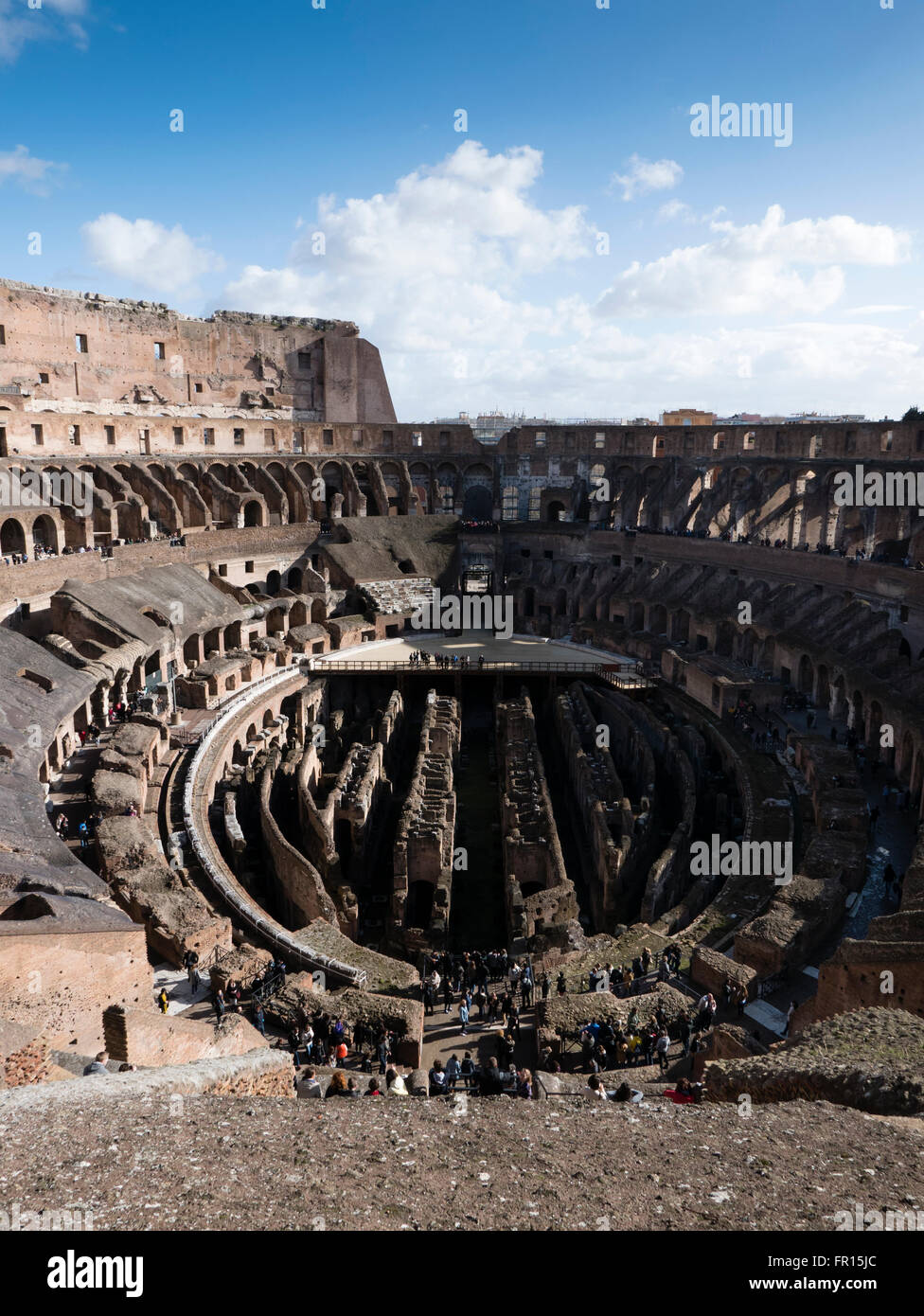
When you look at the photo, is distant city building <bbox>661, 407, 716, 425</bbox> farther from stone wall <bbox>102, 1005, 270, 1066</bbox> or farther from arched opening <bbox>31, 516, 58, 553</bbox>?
stone wall <bbox>102, 1005, 270, 1066</bbox>

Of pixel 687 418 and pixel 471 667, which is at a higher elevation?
pixel 687 418

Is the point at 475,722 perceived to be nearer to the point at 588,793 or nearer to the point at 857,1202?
the point at 588,793

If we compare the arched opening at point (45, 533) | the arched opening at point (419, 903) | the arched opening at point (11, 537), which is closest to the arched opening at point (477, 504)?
the arched opening at point (45, 533)

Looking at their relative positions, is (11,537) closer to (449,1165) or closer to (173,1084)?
(173,1084)

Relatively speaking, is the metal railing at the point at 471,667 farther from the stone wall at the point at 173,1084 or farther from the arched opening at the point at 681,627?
the stone wall at the point at 173,1084

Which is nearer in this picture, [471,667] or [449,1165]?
[449,1165]

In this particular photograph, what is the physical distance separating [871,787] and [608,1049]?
43.7 feet

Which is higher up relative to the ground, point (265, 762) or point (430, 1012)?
point (265, 762)

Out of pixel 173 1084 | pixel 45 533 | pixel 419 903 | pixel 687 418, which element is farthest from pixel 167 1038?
pixel 687 418

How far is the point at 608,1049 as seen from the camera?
13.9 metres

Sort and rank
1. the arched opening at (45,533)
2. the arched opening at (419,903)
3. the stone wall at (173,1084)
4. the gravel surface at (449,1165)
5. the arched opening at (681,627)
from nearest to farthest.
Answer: the gravel surface at (449,1165), the stone wall at (173,1084), the arched opening at (419,903), the arched opening at (45,533), the arched opening at (681,627)

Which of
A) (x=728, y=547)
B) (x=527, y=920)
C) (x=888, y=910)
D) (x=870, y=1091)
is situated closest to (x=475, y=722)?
(x=728, y=547)

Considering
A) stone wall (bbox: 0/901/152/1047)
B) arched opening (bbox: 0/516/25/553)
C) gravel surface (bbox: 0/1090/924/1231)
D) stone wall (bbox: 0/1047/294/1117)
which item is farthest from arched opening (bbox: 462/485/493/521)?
gravel surface (bbox: 0/1090/924/1231)

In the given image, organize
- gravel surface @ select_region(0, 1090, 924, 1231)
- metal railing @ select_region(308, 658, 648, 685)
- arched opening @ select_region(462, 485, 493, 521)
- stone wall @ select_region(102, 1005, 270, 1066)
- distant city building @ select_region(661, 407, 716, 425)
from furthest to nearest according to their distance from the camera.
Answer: distant city building @ select_region(661, 407, 716, 425) → arched opening @ select_region(462, 485, 493, 521) → metal railing @ select_region(308, 658, 648, 685) → stone wall @ select_region(102, 1005, 270, 1066) → gravel surface @ select_region(0, 1090, 924, 1231)
